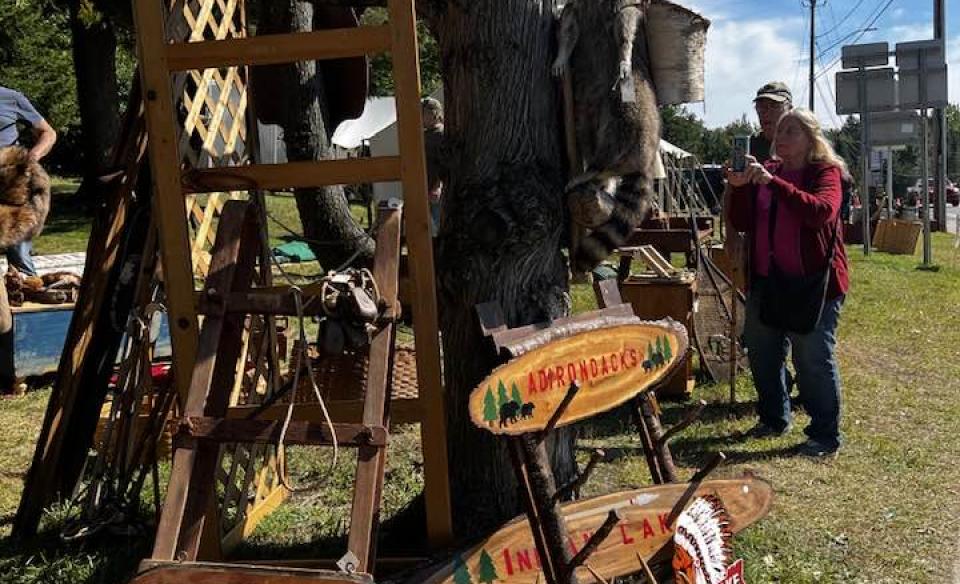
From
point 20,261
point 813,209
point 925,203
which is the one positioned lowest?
point 925,203

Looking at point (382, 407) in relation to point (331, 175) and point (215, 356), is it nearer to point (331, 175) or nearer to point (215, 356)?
point (215, 356)

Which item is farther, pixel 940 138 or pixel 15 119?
pixel 940 138

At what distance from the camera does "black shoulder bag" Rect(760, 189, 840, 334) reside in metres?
4.40

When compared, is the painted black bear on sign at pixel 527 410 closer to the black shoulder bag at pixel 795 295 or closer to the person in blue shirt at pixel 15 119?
the black shoulder bag at pixel 795 295

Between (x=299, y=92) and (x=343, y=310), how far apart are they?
2989 millimetres

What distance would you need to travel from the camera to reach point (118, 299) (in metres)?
3.92

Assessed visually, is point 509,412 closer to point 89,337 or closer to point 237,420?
point 237,420

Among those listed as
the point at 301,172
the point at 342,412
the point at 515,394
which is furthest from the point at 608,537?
the point at 301,172

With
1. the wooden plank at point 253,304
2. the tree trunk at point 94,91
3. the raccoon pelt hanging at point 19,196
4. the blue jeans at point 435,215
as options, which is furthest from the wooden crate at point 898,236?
the wooden plank at point 253,304

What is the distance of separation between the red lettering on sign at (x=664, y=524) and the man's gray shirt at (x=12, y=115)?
158 inches

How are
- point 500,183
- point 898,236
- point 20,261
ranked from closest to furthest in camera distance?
1. point 500,183
2. point 20,261
3. point 898,236

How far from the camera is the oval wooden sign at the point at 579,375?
7.62 ft

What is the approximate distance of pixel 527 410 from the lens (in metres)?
2.38

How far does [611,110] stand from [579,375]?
2.87ft
